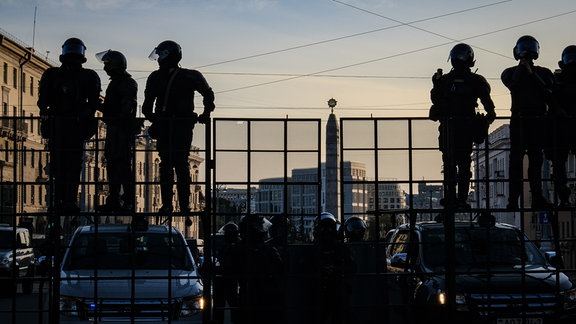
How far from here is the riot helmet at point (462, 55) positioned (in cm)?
1342

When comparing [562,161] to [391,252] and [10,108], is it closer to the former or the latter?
[391,252]

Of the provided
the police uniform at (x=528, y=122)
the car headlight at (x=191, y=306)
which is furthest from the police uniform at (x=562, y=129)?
the car headlight at (x=191, y=306)

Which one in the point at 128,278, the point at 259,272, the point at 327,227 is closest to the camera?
the point at 128,278

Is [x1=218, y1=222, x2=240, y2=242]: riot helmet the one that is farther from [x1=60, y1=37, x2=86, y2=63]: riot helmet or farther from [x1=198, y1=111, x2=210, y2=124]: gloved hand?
[x1=60, y1=37, x2=86, y2=63]: riot helmet

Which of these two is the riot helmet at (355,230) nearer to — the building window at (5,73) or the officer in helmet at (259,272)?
the officer in helmet at (259,272)

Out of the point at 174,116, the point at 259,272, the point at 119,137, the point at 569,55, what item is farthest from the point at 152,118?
the point at 569,55

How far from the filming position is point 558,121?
42.7 feet

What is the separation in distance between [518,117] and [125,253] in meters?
5.18

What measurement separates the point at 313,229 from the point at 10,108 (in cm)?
7020

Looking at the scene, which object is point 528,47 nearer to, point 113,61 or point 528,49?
point 528,49

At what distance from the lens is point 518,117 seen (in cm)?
1243

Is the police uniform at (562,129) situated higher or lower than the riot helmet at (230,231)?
higher

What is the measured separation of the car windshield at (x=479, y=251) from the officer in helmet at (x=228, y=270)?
8.30 ft

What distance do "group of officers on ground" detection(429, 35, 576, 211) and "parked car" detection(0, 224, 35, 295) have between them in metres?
5.09
